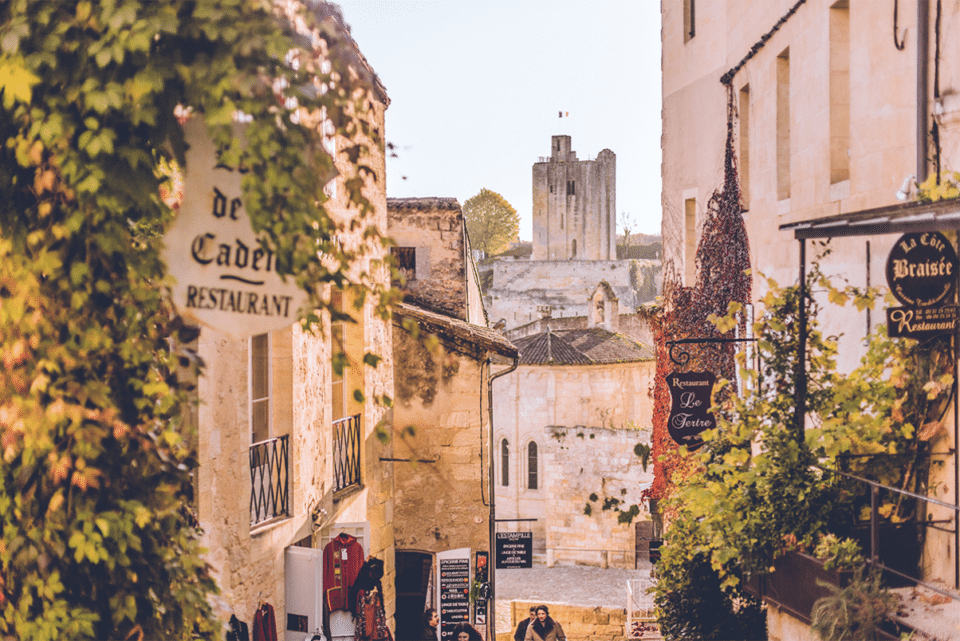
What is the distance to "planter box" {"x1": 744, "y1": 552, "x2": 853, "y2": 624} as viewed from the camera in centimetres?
550

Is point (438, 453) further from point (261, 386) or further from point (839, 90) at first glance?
point (839, 90)

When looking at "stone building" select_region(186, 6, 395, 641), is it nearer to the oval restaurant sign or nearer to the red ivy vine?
the oval restaurant sign

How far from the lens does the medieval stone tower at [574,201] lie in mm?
87375

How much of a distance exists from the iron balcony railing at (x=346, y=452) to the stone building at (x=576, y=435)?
1842cm

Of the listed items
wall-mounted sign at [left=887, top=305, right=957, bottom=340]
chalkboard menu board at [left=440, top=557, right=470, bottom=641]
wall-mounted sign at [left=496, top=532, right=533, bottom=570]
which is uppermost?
wall-mounted sign at [left=887, top=305, right=957, bottom=340]

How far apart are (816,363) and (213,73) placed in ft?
15.6

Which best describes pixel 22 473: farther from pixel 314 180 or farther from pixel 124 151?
pixel 314 180

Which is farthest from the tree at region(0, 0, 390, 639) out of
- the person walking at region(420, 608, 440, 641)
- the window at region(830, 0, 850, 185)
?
the person walking at region(420, 608, 440, 641)

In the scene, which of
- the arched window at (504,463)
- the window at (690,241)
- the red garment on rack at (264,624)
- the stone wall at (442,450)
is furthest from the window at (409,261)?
the arched window at (504,463)

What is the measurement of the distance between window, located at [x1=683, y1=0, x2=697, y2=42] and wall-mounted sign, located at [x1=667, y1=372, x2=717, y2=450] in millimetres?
5735

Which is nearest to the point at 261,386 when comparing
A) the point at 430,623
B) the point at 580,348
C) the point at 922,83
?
the point at 430,623

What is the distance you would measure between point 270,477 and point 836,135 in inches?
225

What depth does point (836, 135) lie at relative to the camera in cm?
802

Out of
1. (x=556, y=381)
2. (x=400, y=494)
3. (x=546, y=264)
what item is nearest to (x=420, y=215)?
(x=400, y=494)
